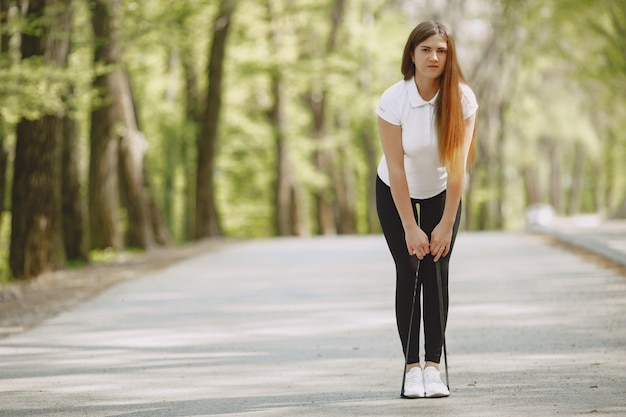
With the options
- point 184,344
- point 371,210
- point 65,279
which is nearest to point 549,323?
point 184,344

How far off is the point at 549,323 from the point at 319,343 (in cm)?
194

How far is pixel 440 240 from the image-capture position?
5703 mm

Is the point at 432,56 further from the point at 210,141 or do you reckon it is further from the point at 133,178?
the point at 210,141

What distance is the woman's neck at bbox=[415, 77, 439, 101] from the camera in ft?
18.5

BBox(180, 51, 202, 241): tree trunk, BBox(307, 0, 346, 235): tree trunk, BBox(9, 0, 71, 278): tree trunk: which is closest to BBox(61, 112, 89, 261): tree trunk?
BBox(9, 0, 71, 278): tree trunk

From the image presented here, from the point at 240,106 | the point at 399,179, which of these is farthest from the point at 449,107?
the point at 240,106

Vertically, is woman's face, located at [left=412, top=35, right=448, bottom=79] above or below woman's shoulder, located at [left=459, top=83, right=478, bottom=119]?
above

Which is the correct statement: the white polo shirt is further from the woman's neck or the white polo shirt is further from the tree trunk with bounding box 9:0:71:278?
the tree trunk with bounding box 9:0:71:278

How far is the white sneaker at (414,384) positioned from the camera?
5.75 m

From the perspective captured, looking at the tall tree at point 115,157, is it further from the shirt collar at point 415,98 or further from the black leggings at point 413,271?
the shirt collar at point 415,98

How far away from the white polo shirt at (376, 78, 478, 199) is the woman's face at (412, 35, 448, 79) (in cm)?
12

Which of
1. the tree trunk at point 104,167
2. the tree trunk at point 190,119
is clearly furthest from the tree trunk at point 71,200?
the tree trunk at point 190,119

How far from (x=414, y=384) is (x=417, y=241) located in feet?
2.50

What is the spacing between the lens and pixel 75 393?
6.25 metres
